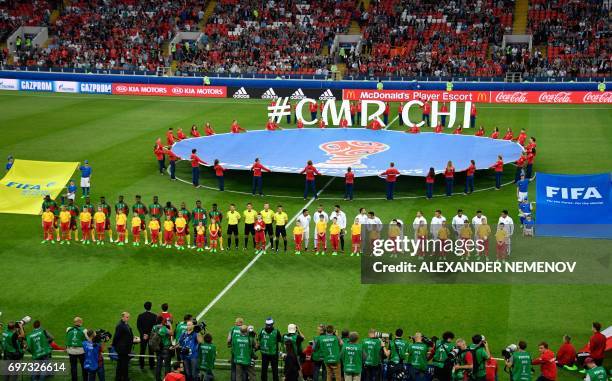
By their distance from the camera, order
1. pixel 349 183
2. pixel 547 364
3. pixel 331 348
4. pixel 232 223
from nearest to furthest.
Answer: pixel 547 364
pixel 331 348
pixel 232 223
pixel 349 183

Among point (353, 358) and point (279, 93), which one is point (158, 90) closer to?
point (279, 93)

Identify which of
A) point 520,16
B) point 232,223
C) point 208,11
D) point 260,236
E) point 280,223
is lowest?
point 260,236

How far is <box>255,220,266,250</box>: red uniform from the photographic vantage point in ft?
86.1

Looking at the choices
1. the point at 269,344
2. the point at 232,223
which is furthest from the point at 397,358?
the point at 232,223

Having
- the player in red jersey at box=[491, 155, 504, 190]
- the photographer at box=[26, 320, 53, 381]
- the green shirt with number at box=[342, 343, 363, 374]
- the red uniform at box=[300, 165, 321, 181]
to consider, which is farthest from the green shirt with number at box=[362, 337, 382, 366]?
the player in red jersey at box=[491, 155, 504, 190]

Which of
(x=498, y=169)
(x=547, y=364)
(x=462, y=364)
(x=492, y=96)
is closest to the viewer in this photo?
(x=462, y=364)

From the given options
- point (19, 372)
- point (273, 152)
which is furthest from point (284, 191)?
point (19, 372)

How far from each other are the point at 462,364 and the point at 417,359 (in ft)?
2.80

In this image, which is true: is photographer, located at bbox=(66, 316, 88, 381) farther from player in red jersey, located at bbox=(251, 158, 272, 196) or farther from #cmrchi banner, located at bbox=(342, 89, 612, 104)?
#cmrchi banner, located at bbox=(342, 89, 612, 104)

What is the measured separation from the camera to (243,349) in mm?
17234

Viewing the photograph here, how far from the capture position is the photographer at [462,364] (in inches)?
647

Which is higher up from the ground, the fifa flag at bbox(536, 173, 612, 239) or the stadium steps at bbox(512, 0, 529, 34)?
the stadium steps at bbox(512, 0, 529, 34)

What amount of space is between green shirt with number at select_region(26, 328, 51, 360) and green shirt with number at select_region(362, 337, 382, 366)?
6.33 meters

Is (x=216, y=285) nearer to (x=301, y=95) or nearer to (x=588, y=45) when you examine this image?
(x=301, y=95)
